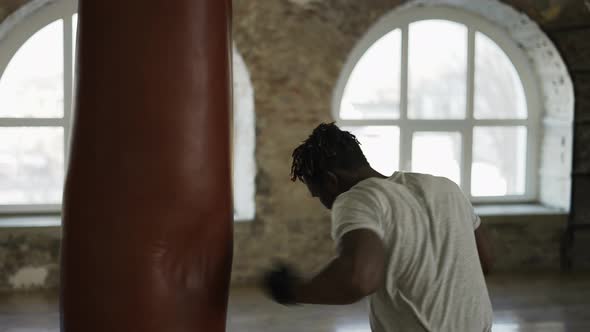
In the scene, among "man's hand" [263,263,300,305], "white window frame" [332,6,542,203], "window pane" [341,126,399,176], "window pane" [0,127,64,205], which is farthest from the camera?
"window pane" [341,126,399,176]

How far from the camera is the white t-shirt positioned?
1.71 meters

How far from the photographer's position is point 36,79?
4.67 meters

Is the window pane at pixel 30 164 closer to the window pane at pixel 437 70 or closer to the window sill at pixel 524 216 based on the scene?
the window pane at pixel 437 70

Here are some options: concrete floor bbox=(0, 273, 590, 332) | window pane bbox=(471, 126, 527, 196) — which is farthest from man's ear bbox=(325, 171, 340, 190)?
window pane bbox=(471, 126, 527, 196)

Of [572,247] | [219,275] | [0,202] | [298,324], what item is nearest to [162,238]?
[219,275]

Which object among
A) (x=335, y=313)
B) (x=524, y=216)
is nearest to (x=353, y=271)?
(x=335, y=313)

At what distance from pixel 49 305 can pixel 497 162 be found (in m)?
2.98

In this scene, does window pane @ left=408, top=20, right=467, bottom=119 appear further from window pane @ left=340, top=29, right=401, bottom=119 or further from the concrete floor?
the concrete floor

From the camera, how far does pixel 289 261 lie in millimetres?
4684

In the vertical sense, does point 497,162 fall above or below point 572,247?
above

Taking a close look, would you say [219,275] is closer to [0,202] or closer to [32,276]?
[32,276]

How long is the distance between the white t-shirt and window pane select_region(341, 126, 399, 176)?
323 cm

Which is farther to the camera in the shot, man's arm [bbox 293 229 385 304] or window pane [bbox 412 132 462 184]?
window pane [bbox 412 132 462 184]

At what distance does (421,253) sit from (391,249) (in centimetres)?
8
